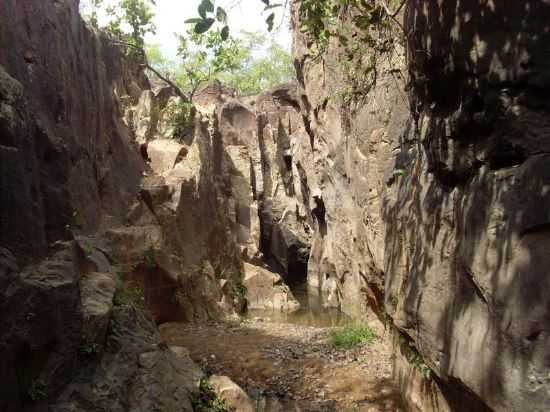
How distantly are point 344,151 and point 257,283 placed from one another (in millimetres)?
6272

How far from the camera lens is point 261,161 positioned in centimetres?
2831

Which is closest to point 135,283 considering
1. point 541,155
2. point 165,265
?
point 165,265

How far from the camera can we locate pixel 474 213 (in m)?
4.58

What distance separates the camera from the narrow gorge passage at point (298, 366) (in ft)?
23.0

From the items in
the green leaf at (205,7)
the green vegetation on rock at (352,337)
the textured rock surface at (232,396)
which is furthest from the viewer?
the green vegetation on rock at (352,337)

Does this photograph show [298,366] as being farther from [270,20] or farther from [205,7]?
[205,7]

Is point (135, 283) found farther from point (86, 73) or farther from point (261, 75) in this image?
point (261, 75)

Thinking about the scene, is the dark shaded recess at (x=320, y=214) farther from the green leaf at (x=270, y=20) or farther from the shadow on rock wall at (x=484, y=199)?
the green leaf at (x=270, y=20)

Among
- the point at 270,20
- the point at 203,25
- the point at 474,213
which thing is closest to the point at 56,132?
the point at 270,20

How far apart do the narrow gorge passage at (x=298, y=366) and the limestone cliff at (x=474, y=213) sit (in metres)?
0.74

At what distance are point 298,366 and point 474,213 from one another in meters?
4.95

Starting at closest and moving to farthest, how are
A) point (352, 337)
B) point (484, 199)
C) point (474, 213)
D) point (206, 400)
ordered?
point (484, 199) → point (474, 213) → point (206, 400) → point (352, 337)

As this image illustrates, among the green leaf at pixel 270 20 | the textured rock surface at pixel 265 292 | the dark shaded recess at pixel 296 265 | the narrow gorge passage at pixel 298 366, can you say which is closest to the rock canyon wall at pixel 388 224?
the narrow gorge passage at pixel 298 366

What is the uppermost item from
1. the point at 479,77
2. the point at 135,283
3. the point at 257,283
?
the point at 479,77
